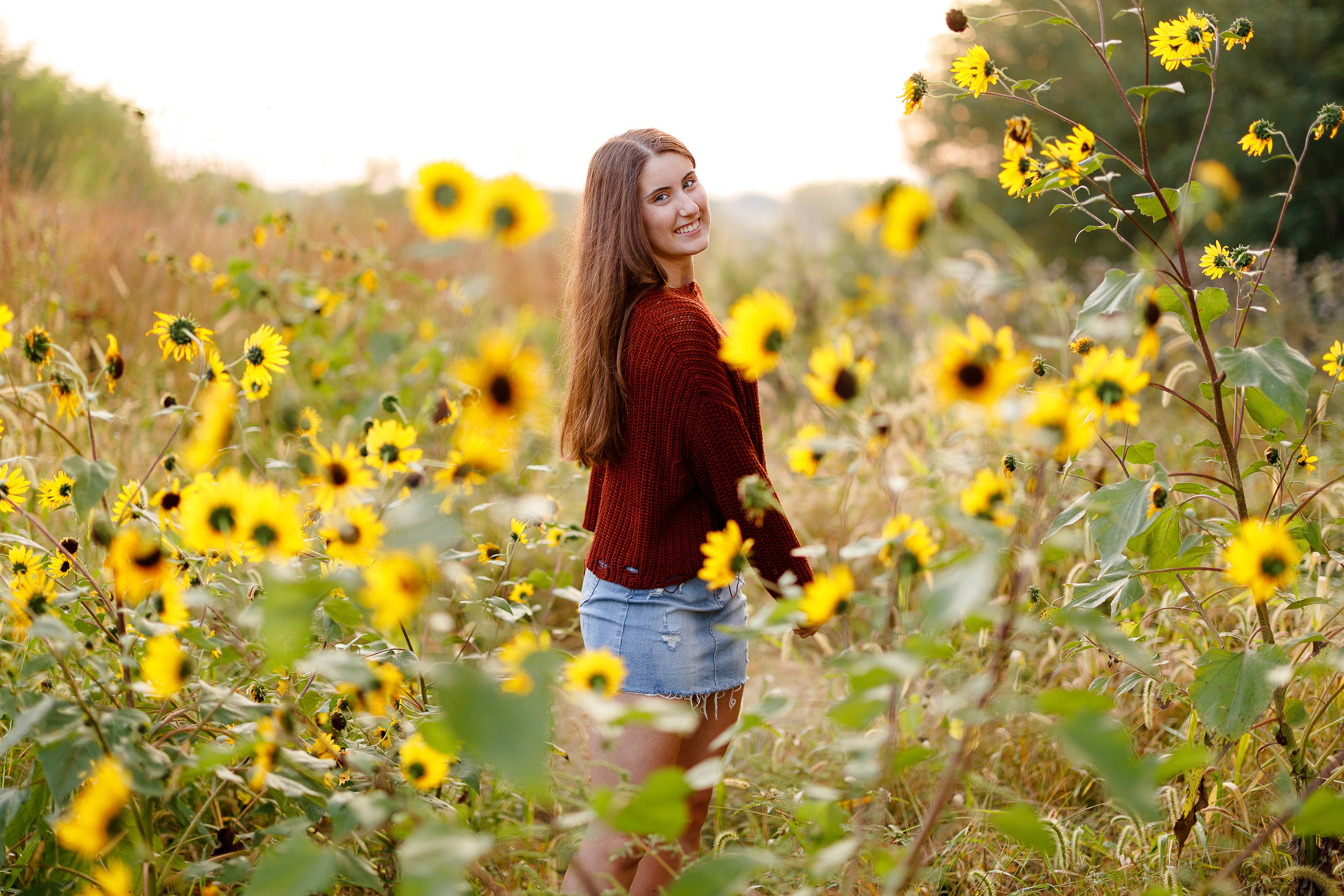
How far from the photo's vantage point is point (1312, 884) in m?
1.70

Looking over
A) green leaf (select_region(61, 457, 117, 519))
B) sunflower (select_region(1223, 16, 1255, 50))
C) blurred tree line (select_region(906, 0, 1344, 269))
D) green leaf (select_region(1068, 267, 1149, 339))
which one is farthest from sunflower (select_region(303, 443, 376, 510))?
blurred tree line (select_region(906, 0, 1344, 269))

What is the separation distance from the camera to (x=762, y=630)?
3.36 ft

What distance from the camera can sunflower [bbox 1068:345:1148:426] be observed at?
1.05 m

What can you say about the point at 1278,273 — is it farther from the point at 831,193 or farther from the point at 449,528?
the point at 831,193

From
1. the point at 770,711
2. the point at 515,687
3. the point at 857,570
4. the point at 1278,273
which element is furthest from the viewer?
the point at 1278,273

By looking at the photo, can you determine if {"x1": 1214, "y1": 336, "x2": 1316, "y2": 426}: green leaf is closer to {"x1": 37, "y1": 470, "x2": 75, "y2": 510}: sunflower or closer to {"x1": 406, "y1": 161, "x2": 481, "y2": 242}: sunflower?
{"x1": 406, "y1": 161, "x2": 481, "y2": 242}: sunflower

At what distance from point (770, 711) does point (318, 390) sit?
3940 mm

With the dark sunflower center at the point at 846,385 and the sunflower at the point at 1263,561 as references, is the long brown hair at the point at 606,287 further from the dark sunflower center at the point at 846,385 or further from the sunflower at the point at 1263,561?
the sunflower at the point at 1263,561

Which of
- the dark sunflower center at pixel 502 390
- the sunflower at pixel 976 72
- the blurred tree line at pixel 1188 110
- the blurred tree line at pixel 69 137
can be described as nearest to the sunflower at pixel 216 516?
the dark sunflower center at pixel 502 390

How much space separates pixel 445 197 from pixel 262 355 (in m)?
0.93

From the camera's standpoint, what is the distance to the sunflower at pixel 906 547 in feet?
3.32

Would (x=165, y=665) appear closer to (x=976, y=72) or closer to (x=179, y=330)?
(x=179, y=330)

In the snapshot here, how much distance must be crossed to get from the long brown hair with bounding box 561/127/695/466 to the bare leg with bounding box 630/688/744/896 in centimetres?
61

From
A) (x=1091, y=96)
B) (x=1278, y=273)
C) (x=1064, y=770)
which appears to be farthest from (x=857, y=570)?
(x=1091, y=96)
